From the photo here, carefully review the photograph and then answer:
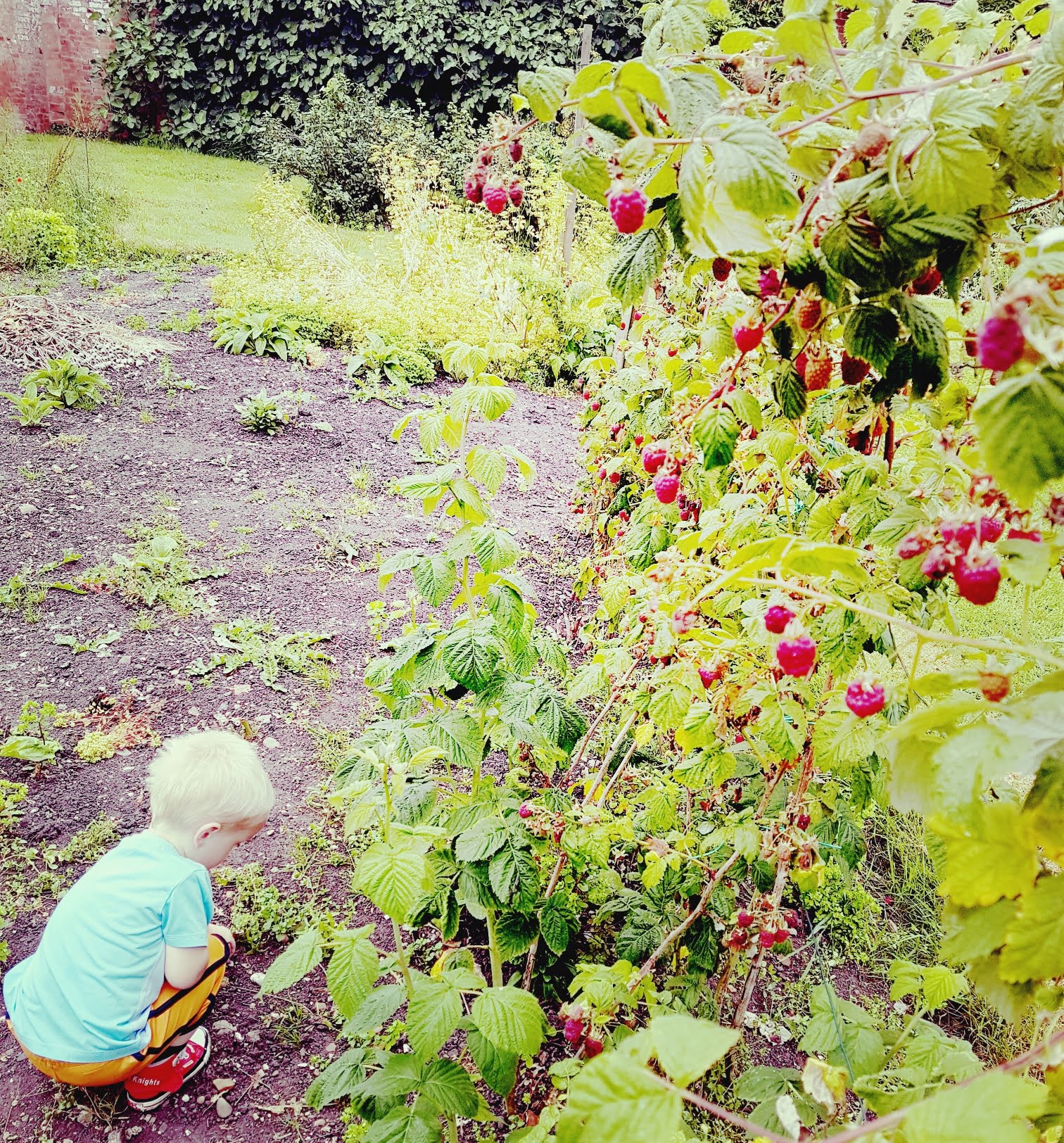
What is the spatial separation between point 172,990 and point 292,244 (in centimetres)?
683

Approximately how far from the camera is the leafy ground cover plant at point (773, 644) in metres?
0.61

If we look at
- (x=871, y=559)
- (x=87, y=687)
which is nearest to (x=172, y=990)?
(x=87, y=687)

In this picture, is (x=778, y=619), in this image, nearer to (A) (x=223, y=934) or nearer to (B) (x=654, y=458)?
(B) (x=654, y=458)

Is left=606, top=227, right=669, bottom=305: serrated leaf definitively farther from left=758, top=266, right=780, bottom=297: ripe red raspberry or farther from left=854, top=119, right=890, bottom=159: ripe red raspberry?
left=854, top=119, right=890, bottom=159: ripe red raspberry

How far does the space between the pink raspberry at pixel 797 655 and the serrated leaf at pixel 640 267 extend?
17.8 inches

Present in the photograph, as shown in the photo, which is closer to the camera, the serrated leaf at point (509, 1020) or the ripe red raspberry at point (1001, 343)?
the ripe red raspberry at point (1001, 343)

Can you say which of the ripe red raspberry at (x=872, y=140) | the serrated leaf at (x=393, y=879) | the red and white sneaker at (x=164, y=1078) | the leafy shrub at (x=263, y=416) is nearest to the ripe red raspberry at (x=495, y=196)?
the ripe red raspberry at (x=872, y=140)

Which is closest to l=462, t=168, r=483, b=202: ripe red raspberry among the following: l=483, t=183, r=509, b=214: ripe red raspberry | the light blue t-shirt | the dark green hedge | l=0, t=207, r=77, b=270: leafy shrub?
l=483, t=183, r=509, b=214: ripe red raspberry

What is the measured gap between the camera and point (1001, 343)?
55 cm

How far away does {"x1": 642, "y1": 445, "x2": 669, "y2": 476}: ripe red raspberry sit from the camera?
4.75 ft

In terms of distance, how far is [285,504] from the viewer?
422 cm

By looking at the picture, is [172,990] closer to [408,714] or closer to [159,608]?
[408,714]

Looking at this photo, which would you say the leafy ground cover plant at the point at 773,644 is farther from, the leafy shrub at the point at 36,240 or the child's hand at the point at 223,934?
the leafy shrub at the point at 36,240

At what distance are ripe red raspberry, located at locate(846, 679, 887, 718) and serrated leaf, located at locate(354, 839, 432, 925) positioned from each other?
0.71 m
